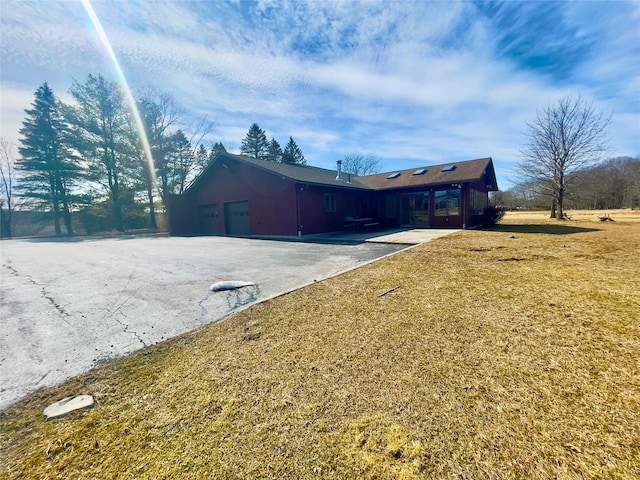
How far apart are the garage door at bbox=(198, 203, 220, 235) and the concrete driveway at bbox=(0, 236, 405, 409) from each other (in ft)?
32.1

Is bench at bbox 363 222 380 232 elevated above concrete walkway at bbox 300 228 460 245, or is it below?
above

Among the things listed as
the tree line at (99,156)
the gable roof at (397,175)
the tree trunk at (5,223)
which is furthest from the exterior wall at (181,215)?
the tree trunk at (5,223)

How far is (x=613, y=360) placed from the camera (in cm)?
219

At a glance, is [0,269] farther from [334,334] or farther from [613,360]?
[613,360]

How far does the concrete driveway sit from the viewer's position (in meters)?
2.66

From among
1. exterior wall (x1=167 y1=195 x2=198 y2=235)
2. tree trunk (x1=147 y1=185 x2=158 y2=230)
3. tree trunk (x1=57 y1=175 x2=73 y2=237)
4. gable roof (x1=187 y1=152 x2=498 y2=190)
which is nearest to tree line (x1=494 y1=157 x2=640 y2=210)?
gable roof (x1=187 y1=152 x2=498 y2=190)

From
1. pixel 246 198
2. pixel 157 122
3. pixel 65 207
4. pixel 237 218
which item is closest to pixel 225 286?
pixel 246 198

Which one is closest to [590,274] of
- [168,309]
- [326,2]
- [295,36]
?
[168,309]

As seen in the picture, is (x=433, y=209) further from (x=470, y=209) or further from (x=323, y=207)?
(x=323, y=207)

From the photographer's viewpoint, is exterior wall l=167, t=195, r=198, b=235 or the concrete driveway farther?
exterior wall l=167, t=195, r=198, b=235

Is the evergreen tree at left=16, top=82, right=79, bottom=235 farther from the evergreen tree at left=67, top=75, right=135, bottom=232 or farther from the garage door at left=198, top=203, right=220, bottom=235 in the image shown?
the garage door at left=198, top=203, right=220, bottom=235

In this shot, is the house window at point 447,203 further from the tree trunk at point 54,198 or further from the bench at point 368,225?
the tree trunk at point 54,198

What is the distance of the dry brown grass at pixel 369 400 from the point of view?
4.69 feet

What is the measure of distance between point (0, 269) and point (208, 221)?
433 inches
